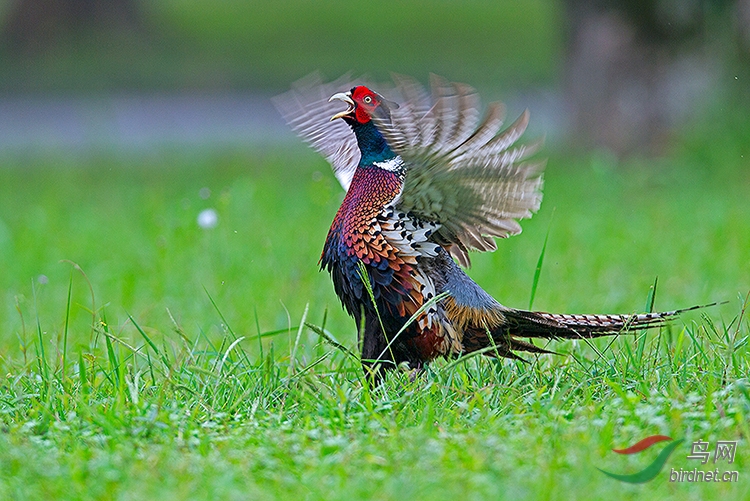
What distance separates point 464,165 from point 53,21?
17.1 metres

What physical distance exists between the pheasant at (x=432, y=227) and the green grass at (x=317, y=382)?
127 mm

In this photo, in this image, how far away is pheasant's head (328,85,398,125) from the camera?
3682mm

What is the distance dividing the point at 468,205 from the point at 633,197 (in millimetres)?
4720

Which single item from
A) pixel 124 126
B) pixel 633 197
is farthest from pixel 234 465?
pixel 124 126

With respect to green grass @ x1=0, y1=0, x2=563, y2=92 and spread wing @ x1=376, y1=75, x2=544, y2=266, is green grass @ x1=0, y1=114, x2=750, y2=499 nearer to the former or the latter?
spread wing @ x1=376, y1=75, x2=544, y2=266

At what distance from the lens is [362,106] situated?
12.1 ft

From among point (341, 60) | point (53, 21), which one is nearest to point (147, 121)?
point (341, 60)

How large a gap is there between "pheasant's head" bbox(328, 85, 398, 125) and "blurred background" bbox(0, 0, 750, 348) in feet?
2.26

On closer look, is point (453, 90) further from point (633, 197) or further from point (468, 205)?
point (633, 197)

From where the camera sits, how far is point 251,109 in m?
15.0

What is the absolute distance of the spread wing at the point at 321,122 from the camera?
4.16 meters

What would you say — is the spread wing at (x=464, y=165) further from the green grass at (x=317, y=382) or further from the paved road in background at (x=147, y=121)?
the paved road in background at (x=147, y=121)

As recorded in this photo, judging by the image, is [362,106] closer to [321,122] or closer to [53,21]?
[321,122]

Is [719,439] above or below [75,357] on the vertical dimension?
above
